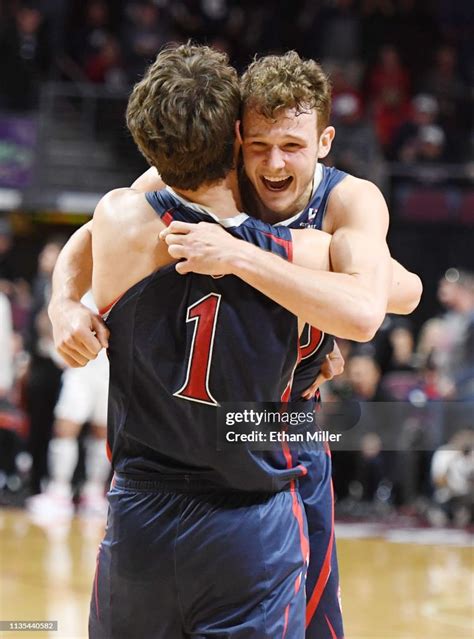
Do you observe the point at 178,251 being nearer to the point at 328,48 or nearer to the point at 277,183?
the point at 277,183

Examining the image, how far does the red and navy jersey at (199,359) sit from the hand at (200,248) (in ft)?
0.22

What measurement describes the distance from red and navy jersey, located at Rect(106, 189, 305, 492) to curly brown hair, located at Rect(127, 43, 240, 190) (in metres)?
0.11

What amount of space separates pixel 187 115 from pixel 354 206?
23.9 inches

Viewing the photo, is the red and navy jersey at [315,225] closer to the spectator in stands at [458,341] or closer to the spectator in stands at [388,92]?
the spectator in stands at [458,341]

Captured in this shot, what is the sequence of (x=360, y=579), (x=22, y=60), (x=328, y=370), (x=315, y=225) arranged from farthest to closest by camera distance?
1. (x=22, y=60)
2. (x=360, y=579)
3. (x=328, y=370)
4. (x=315, y=225)

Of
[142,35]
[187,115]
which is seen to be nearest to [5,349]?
[142,35]

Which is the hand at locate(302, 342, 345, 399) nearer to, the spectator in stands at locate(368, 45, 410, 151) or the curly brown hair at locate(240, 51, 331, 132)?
the curly brown hair at locate(240, 51, 331, 132)

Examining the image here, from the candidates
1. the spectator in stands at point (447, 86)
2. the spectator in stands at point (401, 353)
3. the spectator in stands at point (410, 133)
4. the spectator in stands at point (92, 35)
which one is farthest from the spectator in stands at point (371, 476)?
the spectator in stands at point (92, 35)

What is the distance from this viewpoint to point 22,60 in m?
12.5

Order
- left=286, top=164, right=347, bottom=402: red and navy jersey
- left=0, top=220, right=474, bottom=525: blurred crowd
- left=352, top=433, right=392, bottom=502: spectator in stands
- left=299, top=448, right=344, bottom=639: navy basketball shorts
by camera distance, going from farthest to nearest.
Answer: left=352, top=433, right=392, bottom=502: spectator in stands, left=0, top=220, right=474, bottom=525: blurred crowd, left=299, top=448, right=344, bottom=639: navy basketball shorts, left=286, top=164, right=347, bottom=402: red and navy jersey

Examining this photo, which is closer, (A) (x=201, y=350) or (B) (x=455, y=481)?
(A) (x=201, y=350)

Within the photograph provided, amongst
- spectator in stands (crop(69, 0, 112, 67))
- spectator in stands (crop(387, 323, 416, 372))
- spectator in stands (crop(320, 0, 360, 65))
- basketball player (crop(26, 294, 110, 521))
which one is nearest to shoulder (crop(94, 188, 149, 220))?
basketball player (crop(26, 294, 110, 521))

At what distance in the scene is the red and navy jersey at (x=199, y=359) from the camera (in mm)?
2402

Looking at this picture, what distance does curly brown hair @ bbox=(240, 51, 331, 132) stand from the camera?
2.52 metres
